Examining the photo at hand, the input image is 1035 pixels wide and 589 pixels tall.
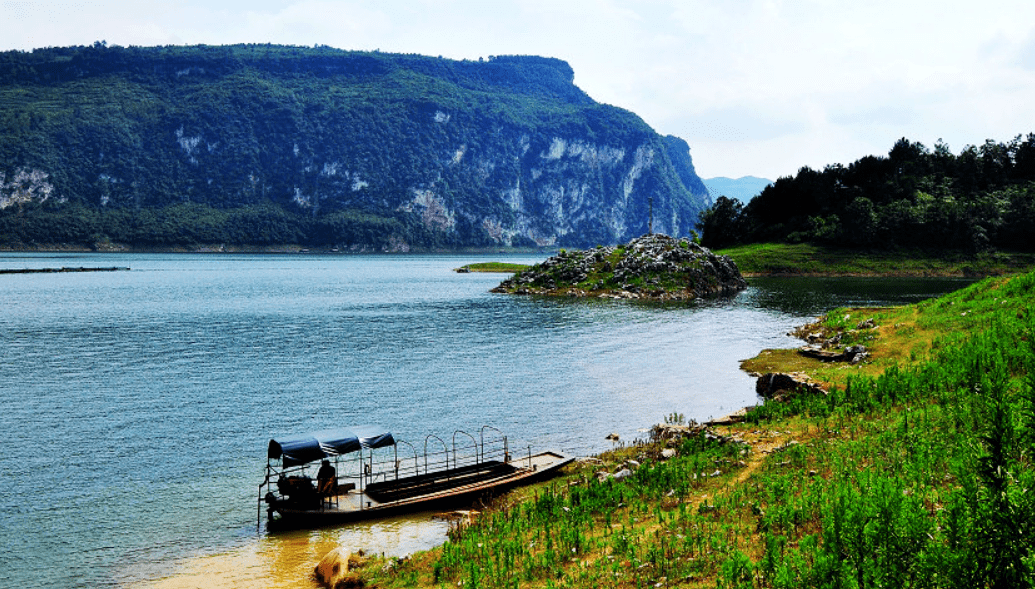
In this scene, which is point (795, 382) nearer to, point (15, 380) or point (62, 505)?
point (62, 505)

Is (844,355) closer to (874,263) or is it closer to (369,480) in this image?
(369,480)

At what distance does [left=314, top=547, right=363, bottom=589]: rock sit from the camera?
23453mm

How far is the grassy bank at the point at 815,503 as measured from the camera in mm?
12414

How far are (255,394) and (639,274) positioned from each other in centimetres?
9508

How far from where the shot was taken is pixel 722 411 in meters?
47.0

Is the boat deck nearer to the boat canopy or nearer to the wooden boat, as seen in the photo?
the wooden boat

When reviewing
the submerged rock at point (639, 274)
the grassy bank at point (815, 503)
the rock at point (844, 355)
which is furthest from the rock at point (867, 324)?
the submerged rock at point (639, 274)

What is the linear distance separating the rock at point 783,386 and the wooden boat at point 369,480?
16.6m

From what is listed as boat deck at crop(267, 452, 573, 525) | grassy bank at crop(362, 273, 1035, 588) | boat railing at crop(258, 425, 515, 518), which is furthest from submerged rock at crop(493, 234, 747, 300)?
boat deck at crop(267, 452, 573, 525)

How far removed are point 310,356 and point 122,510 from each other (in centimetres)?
4117

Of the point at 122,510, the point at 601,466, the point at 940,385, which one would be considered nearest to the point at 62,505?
the point at 122,510

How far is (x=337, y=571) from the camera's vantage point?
24.3 metres

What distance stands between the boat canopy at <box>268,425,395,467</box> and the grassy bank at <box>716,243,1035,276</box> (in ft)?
542

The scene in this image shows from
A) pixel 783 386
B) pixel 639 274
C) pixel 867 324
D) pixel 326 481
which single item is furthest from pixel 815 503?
pixel 639 274
